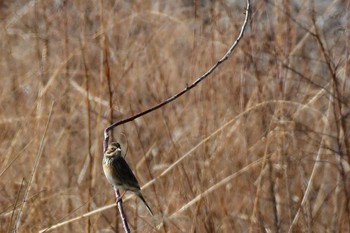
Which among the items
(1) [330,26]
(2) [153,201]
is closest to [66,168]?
(2) [153,201]

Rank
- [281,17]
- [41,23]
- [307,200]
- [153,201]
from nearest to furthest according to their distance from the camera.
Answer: [307,200]
[281,17]
[153,201]
[41,23]

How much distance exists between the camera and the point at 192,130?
304 centimetres

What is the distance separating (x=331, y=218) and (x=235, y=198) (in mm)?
313

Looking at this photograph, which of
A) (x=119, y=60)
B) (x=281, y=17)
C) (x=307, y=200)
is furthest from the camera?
(x=119, y=60)

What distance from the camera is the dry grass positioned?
2352 mm

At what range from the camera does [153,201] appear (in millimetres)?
2947

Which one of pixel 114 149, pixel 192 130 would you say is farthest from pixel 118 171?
pixel 192 130

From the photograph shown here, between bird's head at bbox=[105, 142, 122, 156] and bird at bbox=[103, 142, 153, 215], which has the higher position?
bird's head at bbox=[105, 142, 122, 156]

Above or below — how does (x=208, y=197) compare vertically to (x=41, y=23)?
below

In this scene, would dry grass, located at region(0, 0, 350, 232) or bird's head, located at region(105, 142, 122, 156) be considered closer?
bird's head, located at region(105, 142, 122, 156)

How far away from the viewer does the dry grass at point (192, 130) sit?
2.35m

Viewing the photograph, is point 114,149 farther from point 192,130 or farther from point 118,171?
point 192,130

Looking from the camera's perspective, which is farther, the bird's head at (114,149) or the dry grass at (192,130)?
the dry grass at (192,130)

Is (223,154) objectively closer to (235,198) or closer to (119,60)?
(235,198)
